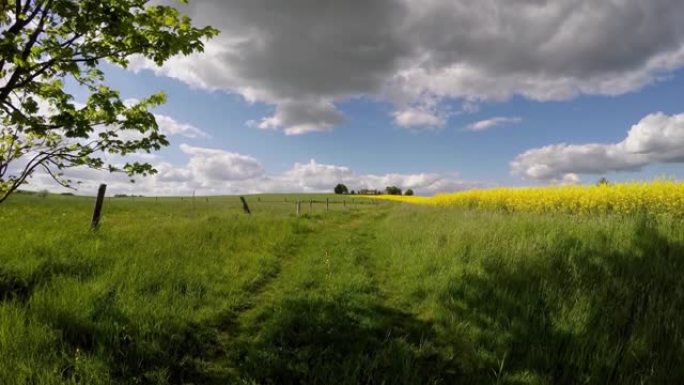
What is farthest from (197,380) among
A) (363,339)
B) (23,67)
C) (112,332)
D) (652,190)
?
(652,190)

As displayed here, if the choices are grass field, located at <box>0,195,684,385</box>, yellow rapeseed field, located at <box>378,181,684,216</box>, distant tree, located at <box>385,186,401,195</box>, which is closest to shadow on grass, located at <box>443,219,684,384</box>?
grass field, located at <box>0,195,684,385</box>

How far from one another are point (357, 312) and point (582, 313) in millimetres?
3401

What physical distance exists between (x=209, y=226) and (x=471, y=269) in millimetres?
9765

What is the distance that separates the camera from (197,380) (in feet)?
13.9

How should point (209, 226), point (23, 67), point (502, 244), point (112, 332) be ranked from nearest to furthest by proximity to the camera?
point (112, 332) < point (23, 67) < point (502, 244) < point (209, 226)

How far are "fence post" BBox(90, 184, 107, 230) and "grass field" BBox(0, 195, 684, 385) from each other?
3039 mm

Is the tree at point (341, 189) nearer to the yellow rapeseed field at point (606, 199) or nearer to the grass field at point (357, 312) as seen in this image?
the yellow rapeseed field at point (606, 199)

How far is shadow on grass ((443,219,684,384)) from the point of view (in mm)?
4391

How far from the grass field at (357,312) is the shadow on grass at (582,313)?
0.09 feet

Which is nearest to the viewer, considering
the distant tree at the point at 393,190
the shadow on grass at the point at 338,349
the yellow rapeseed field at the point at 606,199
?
the shadow on grass at the point at 338,349

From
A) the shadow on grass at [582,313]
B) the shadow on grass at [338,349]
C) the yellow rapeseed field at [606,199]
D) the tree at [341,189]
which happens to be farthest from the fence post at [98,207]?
the tree at [341,189]

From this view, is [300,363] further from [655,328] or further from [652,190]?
[652,190]

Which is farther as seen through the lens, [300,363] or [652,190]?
[652,190]

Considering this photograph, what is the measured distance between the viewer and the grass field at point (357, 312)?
4.30m
